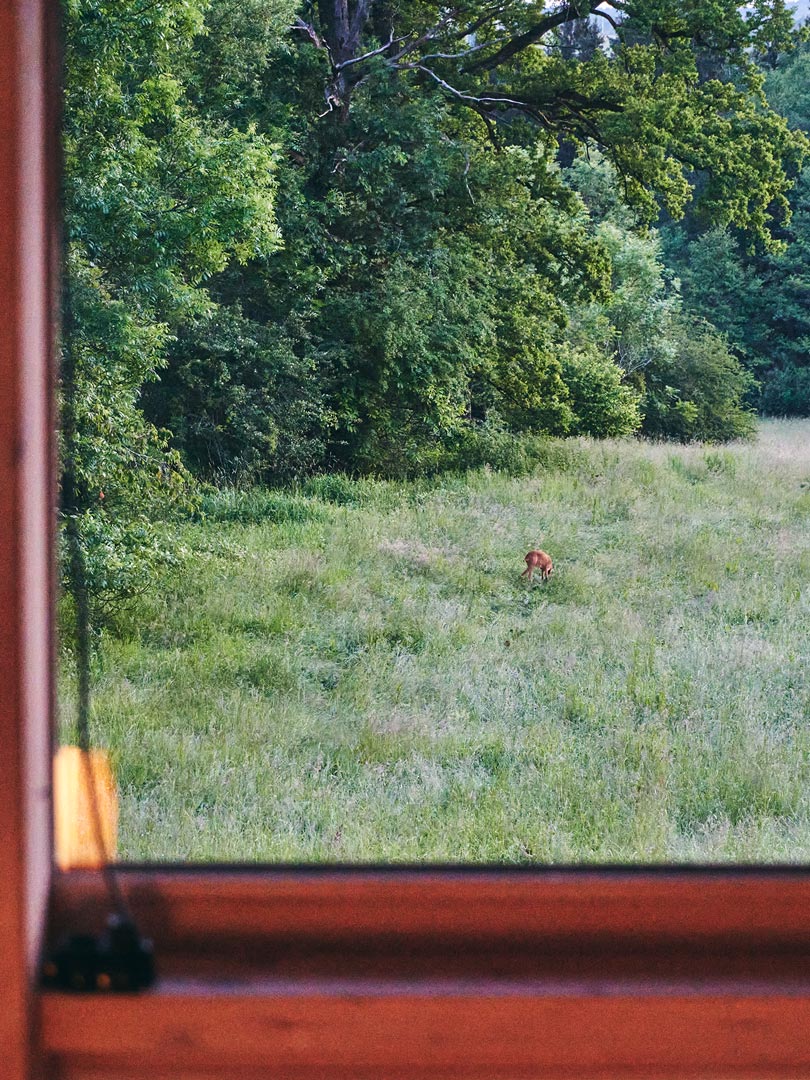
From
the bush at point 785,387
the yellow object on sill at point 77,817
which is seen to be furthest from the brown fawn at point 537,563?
the yellow object on sill at point 77,817

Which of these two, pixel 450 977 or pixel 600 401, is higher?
pixel 600 401

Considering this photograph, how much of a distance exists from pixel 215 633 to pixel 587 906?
385 cm

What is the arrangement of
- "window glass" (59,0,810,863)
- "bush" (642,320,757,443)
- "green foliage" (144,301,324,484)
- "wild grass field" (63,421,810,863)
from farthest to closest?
"bush" (642,320,757,443) → "green foliage" (144,301,324,484) → "window glass" (59,0,810,863) → "wild grass field" (63,421,810,863)

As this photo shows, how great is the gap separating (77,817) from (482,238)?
5.06 m

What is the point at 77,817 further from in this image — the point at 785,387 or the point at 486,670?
the point at 785,387

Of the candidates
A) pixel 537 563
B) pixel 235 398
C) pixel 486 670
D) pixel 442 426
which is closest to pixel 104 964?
pixel 486 670

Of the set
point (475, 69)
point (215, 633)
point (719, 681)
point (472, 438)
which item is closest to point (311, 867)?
point (719, 681)

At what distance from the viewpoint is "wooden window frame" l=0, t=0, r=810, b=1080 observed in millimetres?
570

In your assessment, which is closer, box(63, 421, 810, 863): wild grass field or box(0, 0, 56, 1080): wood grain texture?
box(0, 0, 56, 1080): wood grain texture

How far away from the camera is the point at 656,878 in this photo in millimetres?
637

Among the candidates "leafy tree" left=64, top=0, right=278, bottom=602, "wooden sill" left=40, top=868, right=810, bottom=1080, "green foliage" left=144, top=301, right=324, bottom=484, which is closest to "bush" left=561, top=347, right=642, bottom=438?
"green foliage" left=144, top=301, right=324, bottom=484

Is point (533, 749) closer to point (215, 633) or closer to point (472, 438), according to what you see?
point (215, 633)

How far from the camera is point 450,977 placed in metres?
0.60

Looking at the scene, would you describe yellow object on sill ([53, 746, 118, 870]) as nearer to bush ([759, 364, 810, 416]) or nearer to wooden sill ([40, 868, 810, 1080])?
wooden sill ([40, 868, 810, 1080])
